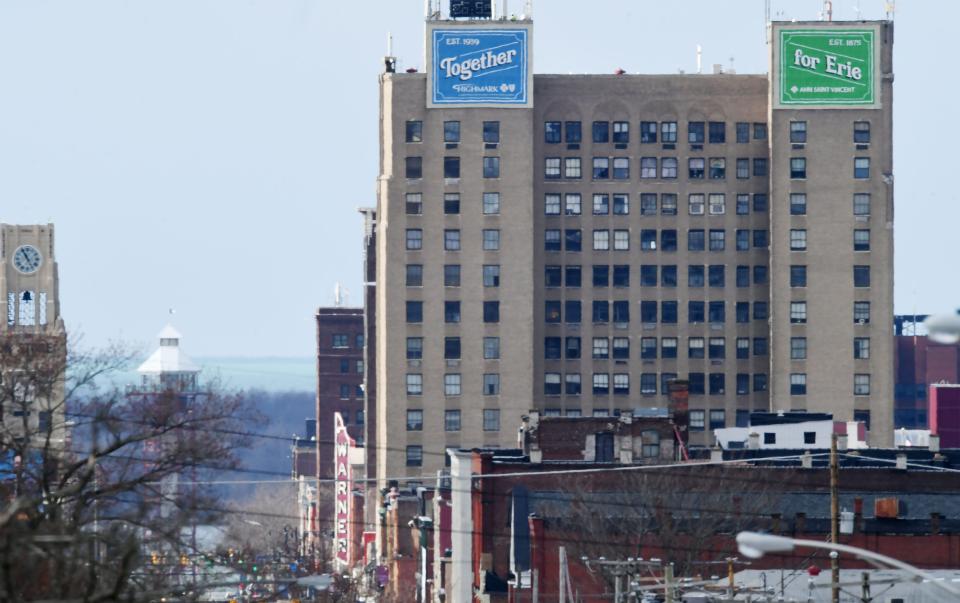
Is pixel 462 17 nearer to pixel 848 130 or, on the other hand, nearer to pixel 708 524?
pixel 848 130

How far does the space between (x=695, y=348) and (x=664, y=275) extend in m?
5.30

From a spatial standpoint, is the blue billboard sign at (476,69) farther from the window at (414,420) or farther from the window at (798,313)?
the window at (798,313)

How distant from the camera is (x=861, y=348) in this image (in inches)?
6344

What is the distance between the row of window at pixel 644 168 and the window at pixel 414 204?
9.18 m

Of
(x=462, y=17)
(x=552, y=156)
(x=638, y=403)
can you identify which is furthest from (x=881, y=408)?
(x=462, y=17)

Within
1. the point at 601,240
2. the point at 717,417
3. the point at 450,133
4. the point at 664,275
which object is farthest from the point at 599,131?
the point at 717,417

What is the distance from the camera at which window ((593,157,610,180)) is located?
163625mm

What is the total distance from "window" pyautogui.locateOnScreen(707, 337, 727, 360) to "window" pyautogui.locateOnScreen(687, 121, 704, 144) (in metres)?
13.3

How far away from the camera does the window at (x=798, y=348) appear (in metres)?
161

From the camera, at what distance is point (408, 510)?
472 ft

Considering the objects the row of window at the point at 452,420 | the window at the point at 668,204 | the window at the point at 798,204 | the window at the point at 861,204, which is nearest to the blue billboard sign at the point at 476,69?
the window at the point at 668,204

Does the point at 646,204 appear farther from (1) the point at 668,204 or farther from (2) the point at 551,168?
(2) the point at 551,168

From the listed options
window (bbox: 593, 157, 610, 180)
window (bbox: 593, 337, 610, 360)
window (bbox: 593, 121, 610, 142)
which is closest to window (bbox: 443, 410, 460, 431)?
window (bbox: 593, 337, 610, 360)

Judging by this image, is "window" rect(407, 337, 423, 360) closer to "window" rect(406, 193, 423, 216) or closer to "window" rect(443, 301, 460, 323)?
"window" rect(443, 301, 460, 323)
